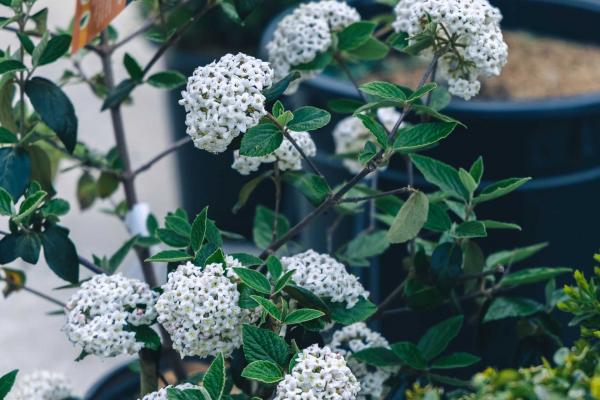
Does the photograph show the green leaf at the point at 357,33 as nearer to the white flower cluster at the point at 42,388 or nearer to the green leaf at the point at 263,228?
the green leaf at the point at 263,228

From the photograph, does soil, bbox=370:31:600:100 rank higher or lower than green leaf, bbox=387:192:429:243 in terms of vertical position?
lower

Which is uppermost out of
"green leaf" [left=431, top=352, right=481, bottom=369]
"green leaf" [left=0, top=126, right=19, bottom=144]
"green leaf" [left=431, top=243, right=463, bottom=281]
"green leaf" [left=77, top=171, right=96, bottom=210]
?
"green leaf" [left=0, top=126, right=19, bottom=144]

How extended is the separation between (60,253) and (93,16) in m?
0.30

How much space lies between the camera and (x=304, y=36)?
50.1 inches

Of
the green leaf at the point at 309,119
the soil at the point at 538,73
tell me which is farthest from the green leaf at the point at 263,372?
the soil at the point at 538,73

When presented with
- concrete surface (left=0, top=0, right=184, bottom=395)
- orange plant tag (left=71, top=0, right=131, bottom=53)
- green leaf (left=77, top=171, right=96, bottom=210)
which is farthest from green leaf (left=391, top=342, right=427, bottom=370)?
concrete surface (left=0, top=0, right=184, bottom=395)

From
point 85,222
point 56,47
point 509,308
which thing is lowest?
point 85,222

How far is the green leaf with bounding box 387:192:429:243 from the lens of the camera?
3.48ft

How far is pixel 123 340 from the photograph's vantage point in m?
1.05

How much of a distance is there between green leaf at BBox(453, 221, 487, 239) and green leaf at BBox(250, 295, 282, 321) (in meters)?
0.26

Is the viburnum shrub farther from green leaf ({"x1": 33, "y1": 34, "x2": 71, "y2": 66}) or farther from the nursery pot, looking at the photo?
the nursery pot

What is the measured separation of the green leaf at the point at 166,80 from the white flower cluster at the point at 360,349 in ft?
1.36

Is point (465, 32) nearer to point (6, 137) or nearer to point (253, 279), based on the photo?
point (253, 279)

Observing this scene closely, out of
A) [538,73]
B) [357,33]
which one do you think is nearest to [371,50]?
[357,33]
